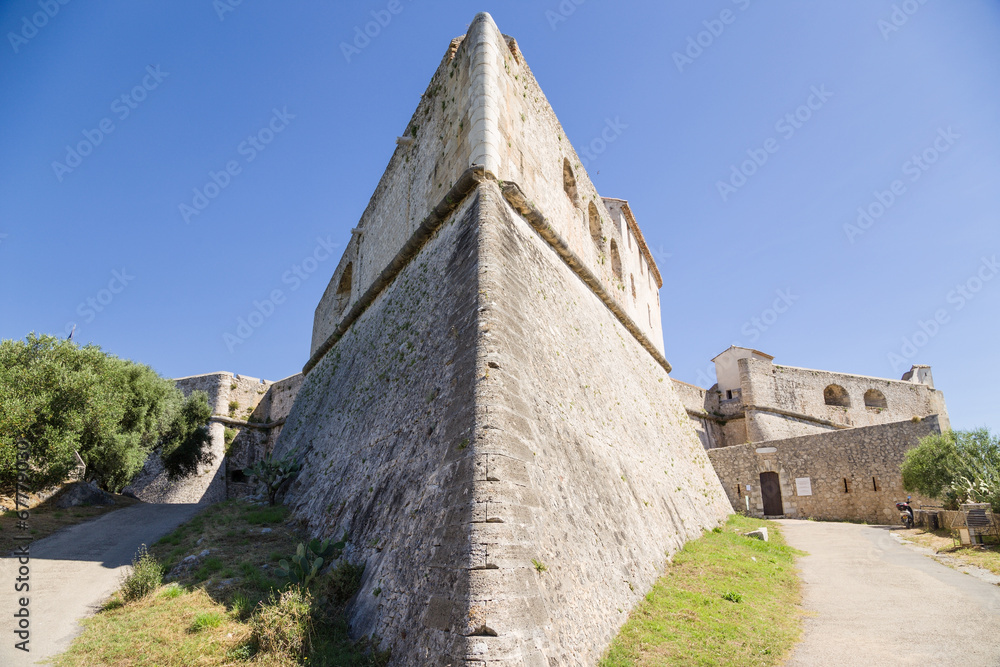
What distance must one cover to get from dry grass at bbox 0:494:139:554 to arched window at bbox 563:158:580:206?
10.7m

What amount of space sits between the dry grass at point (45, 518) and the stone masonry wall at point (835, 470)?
17.2 metres

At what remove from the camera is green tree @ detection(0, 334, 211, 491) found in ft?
28.9

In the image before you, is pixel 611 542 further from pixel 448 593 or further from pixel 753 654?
pixel 448 593

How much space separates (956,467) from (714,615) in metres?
10.2

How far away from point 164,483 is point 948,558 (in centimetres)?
2118

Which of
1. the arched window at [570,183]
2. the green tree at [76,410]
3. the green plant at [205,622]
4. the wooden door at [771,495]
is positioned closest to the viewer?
the green plant at [205,622]

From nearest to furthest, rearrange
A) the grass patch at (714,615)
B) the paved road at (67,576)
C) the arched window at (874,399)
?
the grass patch at (714,615)
the paved road at (67,576)
the arched window at (874,399)

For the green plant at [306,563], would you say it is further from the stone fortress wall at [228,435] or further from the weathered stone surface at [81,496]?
the stone fortress wall at [228,435]

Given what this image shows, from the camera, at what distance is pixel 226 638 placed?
4.09 m

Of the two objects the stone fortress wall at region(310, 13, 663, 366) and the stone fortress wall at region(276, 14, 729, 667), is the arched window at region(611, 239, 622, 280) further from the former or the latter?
the stone fortress wall at region(276, 14, 729, 667)

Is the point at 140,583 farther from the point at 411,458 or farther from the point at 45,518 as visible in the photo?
the point at 45,518

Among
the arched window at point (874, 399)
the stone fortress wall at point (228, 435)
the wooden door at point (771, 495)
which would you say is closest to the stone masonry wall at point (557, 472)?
the wooden door at point (771, 495)

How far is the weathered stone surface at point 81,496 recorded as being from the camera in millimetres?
10164

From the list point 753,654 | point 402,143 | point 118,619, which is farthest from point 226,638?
point 402,143
